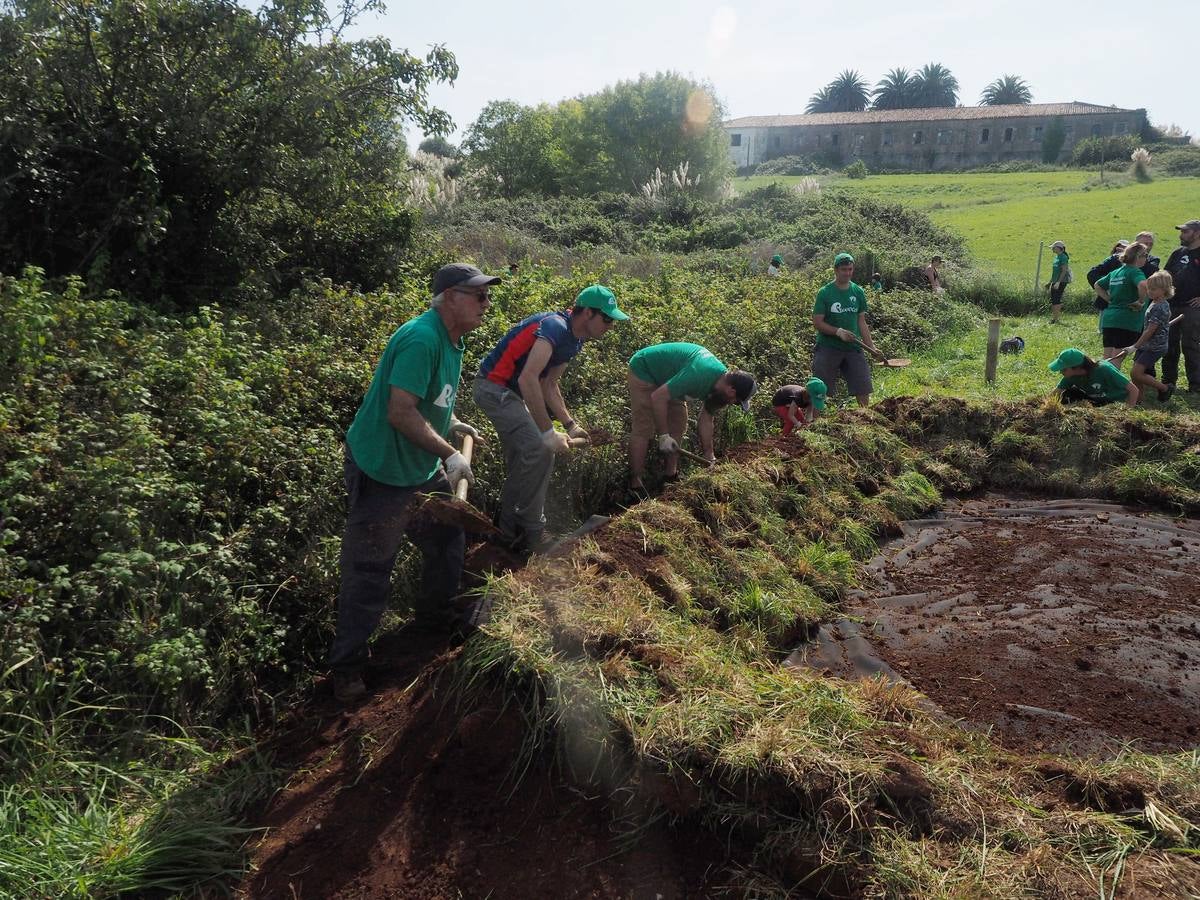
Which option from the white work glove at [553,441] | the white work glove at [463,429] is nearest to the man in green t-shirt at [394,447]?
the white work glove at [463,429]

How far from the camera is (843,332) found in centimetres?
746

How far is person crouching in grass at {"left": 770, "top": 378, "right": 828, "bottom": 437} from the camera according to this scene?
7.28 metres

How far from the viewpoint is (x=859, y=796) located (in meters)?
2.59

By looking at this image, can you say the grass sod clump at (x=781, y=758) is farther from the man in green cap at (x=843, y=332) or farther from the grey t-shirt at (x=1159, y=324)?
the grey t-shirt at (x=1159, y=324)

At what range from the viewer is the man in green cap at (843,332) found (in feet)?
24.7

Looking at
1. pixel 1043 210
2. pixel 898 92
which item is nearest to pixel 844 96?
pixel 898 92

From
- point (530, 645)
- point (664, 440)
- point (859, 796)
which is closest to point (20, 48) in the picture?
point (664, 440)

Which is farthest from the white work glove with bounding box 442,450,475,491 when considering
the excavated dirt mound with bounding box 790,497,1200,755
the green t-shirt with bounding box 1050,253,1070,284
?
the green t-shirt with bounding box 1050,253,1070,284

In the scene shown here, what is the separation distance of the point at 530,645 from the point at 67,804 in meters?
1.70

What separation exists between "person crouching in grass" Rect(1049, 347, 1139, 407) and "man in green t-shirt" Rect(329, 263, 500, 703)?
6.35m

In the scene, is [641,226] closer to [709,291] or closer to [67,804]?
[709,291]

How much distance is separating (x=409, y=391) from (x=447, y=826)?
1.71 metres

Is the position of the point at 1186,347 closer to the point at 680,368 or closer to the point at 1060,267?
the point at 1060,267

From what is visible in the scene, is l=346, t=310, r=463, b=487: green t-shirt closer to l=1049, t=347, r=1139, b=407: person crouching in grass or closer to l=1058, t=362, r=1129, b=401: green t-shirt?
l=1049, t=347, r=1139, b=407: person crouching in grass
